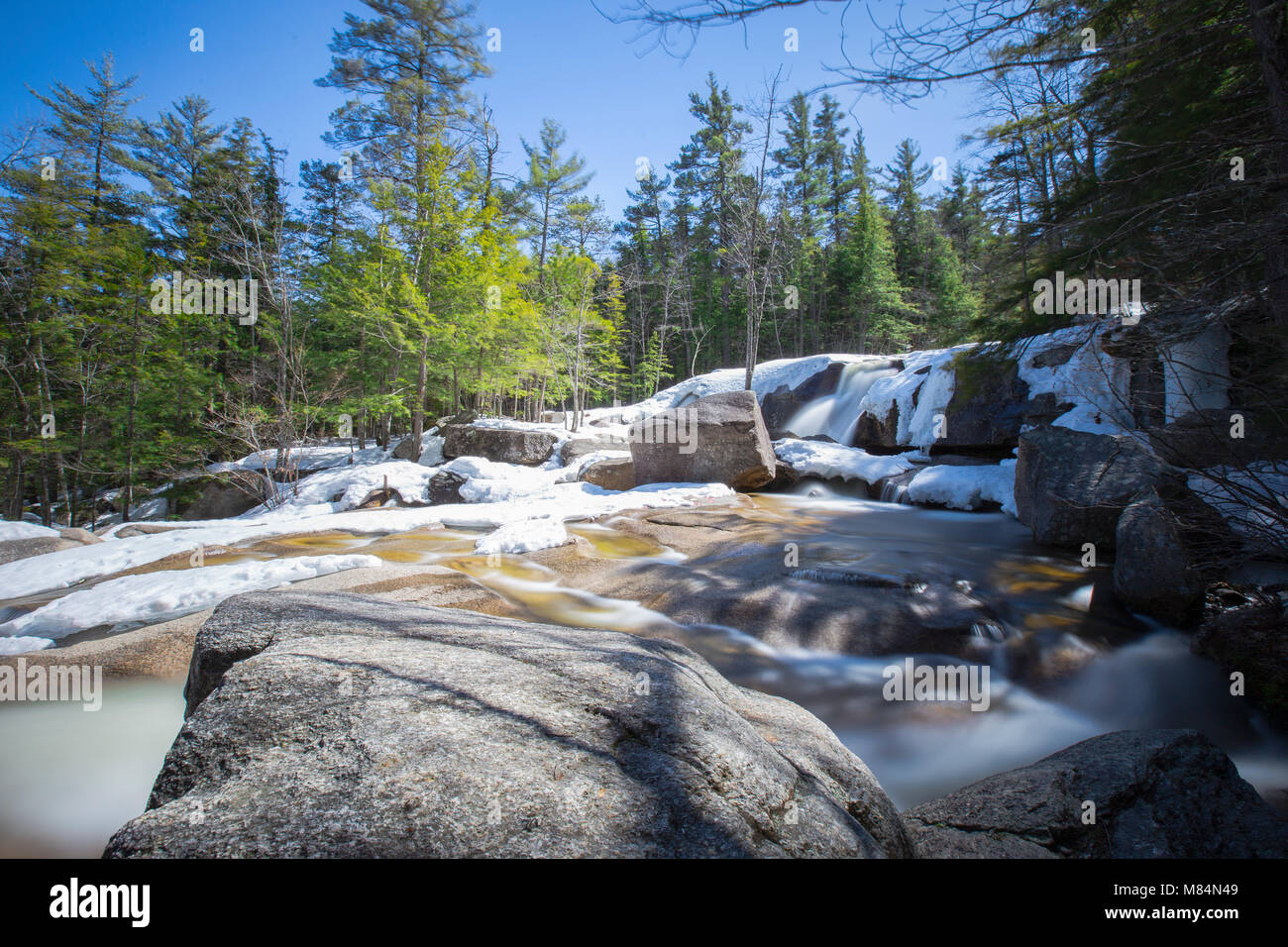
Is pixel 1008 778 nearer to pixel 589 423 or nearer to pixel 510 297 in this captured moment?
pixel 510 297

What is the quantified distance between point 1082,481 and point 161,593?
988 centimetres

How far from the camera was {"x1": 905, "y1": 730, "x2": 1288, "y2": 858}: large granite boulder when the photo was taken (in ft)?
6.24

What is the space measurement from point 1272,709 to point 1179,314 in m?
2.73

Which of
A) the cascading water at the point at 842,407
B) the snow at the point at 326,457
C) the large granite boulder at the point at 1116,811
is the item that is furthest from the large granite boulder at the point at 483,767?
the snow at the point at 326,457

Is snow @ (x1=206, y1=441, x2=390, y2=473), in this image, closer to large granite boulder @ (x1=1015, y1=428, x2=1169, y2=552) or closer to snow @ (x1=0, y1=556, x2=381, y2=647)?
snow @ (x1=0, y1=556, x2=381, y2=647)

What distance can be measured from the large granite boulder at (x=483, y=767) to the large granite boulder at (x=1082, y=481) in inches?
243

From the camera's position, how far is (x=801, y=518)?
28.7 ft

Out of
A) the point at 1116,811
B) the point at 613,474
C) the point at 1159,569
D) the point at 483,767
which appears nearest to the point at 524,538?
the point at 613,474

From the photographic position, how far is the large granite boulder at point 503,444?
47.8 ft

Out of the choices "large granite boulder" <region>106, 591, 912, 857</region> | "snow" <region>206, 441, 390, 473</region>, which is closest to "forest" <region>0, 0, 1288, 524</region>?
"snow" <region>206, 441, 390, 473</region>

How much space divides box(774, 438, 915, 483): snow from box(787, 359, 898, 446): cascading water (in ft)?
9.56

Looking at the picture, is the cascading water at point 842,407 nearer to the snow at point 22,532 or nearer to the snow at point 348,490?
the snow at point 348,490

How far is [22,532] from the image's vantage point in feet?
22.6
